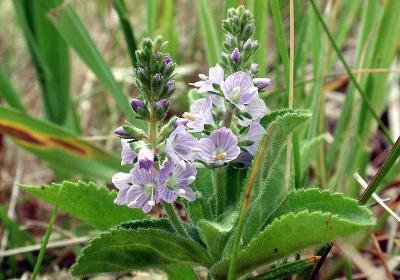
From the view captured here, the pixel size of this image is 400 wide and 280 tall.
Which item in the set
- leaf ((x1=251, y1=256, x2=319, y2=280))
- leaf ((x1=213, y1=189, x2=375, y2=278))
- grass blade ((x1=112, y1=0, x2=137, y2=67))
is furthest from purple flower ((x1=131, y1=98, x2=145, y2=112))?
grass blade ((x1=112, y1=0, x2=137, y2=67))

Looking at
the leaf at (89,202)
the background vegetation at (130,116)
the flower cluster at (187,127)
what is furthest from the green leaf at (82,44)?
the flower cluster at (187,127)

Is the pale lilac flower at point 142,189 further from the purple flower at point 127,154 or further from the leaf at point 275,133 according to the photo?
the leaf at point 275,133

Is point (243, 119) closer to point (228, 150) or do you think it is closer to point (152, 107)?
point (228, 150)

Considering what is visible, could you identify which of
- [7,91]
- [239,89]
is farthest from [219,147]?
[7,91]

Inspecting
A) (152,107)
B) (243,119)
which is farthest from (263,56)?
(152,107)

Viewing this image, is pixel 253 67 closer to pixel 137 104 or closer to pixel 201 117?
pixel 201 117

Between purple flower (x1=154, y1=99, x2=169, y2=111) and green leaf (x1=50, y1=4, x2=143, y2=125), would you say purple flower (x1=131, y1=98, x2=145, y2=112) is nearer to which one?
purple flower (x1=154, y1=99, x2=169, y2=111)
